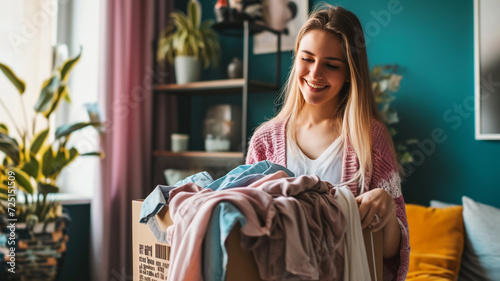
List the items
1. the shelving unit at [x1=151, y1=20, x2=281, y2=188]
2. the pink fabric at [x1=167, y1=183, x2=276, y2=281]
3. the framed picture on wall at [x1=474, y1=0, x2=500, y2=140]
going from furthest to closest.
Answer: the shelving unit at [x1=151, y1=20, x2=281, y2=188] < the framed picture on wall at [x1=474, y1=0, x2=500, y2=140] < the pink fabric at [x1=167, y1=183, x2=276, y2=281]

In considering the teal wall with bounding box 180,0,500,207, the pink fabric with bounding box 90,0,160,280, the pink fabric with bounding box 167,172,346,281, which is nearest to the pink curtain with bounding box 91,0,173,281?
the pink fabric with bounding box 90,0,160,280

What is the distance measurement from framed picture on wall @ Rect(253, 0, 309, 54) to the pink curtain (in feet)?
2.54

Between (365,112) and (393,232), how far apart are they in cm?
31

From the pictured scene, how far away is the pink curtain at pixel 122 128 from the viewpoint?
111 inches

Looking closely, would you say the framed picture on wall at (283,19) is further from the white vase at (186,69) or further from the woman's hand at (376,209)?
the woman's hand at (376,209)

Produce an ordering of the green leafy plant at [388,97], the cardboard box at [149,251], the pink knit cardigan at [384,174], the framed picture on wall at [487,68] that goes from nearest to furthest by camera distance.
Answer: the cardboard box at [149,251]
the pink knit cardigan at [384,174]
the framed picture on wall at [487,68]
the green leafy plant at [388,97]

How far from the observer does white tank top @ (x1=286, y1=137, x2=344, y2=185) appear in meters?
1.16

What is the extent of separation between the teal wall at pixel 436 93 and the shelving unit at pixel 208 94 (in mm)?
672

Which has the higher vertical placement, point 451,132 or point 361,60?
point 361,60

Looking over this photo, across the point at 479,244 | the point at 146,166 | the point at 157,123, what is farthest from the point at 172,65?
the point at 479,244

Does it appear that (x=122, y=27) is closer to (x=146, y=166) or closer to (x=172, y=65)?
(x=172, y=65)

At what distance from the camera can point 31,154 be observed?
2.35 meters

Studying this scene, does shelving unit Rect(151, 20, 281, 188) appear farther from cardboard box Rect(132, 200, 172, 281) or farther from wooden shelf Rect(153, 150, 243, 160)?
cardboard box Rect(132, 200, 172, 281)

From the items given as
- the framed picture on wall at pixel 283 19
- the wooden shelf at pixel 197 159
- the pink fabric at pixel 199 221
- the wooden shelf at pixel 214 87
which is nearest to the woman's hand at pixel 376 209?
the pink fabric at pixel 199 221
